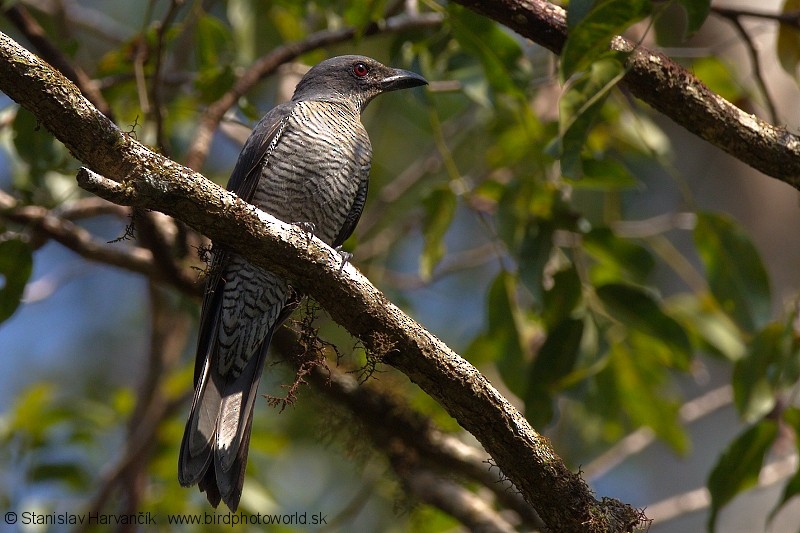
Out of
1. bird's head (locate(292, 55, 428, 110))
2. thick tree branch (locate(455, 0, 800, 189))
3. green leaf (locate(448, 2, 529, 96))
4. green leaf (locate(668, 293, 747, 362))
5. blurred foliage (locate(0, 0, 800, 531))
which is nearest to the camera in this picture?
thick tree branch (locate(455, 0, 800, 189))

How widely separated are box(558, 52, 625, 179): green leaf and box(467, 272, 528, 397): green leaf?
108cm

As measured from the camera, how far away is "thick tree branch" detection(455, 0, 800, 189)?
2797mm

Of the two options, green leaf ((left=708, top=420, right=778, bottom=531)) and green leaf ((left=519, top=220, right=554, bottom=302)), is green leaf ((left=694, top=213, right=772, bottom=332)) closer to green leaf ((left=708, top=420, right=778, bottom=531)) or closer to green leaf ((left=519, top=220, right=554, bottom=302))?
green leaf ((left=708, top=420, right=778, bottom=531))

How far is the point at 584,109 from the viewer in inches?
103

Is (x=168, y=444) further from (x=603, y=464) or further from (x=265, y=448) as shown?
(x=603, y=464)

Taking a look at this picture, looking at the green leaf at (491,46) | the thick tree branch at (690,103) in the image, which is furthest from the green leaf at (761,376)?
the green leaf at (491,46)

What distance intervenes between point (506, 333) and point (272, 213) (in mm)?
1099

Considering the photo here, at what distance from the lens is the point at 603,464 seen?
4.70 metres

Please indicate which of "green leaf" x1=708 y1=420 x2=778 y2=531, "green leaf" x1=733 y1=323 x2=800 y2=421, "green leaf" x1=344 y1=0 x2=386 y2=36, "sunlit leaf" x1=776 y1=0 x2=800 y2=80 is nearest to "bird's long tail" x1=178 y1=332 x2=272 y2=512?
"green leaf" x1=344 y1=0 x2=386 y2=36

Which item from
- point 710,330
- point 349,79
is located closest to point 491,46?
point 349,79

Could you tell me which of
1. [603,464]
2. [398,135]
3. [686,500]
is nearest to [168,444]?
[603,464]

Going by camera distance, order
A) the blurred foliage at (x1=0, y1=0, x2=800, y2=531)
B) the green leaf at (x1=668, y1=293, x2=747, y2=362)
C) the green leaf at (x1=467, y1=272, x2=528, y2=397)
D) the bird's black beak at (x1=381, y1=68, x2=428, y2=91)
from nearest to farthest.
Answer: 1. the blurred foliage at (x1=0, y1=0, x2=800, y2=531)
2. the green leaf at (x1=467, y1=272, x2=528, y2=397)
3. the bird's black beak at (x1=381, y1=68, x2=428, y2=91)
4. the green leaf at (x1=668, y1=293, x2=747, y2=362)

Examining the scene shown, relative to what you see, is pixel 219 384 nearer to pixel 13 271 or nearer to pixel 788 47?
pixel 13 271

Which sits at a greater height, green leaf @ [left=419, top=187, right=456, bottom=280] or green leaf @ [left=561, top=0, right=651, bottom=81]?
green leaf @ [left=561, top=0, right=651, bottom=81]
